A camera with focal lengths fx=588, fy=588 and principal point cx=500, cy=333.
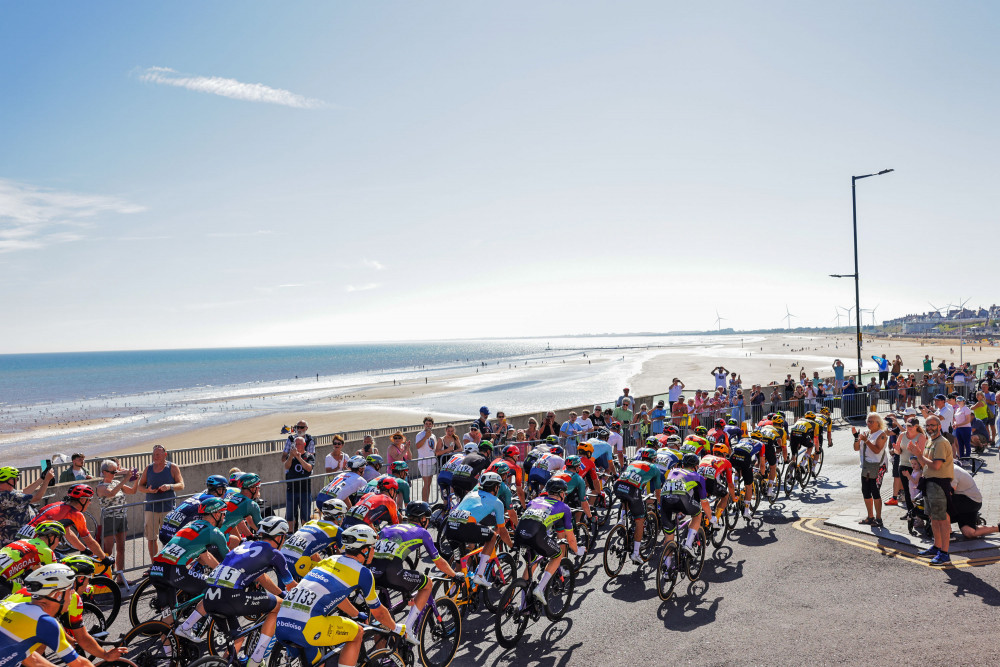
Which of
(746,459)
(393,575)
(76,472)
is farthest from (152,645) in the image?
(746,459)

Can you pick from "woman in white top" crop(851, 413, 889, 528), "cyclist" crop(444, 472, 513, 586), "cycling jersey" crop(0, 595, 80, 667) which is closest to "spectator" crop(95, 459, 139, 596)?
"cycling jersey" crop(0, 595, 80, 667)

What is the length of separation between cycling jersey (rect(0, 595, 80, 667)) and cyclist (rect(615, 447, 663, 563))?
6.49 m

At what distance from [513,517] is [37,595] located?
543cm

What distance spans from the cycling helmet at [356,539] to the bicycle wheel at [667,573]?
4.10m

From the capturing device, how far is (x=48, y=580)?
164 inches

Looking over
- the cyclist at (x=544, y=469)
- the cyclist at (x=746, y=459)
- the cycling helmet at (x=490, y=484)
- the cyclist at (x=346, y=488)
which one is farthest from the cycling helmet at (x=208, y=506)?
the cyclist at (x=746, y=459)

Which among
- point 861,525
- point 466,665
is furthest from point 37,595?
point 861,525

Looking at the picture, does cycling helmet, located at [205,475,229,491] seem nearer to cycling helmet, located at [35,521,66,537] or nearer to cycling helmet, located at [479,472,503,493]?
cycling helmet, located at [35,521,66,537]

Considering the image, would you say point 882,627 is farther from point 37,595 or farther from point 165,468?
point 165,468

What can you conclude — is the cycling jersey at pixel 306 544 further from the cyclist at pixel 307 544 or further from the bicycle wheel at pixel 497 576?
the bicycle wheel at pixel 497 576

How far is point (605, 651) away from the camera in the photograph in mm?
6312

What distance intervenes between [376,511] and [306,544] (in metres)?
0.92

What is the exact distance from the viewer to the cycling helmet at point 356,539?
506cm

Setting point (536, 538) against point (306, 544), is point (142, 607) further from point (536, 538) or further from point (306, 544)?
point (536, 538)
